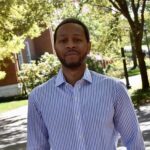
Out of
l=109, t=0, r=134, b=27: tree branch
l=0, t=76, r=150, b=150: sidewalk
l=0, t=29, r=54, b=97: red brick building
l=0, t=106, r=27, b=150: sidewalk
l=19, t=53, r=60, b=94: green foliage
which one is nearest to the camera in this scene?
l=0, t=76, r=150, b=150: sidewalk

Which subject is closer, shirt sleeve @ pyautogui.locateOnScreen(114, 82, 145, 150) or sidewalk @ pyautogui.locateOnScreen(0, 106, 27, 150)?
shirt sleeve @ pyautogui.locateOnScreen(114, 82, 145, 150)

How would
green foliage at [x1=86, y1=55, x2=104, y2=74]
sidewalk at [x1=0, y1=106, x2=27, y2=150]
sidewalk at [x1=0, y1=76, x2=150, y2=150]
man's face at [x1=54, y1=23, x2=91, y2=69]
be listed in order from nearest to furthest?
1. man's face at [x1=54, y1=23, x2=91, y2=69]
2. sidewalk at [x1=0, y1=76, x2=150, y2=150]
3. sidewalk at [x1=0, y1=106, x2=27, y2=150]
4. green foliage at [x1=86, y1=55, x2=104, y2=74]

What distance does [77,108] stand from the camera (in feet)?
11.0

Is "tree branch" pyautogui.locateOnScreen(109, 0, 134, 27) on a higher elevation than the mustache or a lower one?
higher

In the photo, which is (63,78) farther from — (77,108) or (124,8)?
(124,8)

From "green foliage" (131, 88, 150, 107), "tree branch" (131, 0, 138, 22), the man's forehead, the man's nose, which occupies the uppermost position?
"tree branch" (131, 0, 138, 22)

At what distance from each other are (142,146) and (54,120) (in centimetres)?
60

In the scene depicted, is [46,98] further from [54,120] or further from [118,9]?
[118,9]

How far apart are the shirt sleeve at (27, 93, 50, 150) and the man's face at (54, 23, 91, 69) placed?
0.35 meters

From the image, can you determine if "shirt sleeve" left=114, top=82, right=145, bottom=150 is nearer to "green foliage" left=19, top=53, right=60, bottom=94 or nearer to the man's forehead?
the man's forehead

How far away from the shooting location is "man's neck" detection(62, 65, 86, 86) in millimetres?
3504

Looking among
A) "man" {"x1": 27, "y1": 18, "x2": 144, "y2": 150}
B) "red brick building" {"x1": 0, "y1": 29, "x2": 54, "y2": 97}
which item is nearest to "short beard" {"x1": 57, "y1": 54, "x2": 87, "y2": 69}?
"man" {"x1": 27, "y1": 18, "x2": 144, "y2": 150}

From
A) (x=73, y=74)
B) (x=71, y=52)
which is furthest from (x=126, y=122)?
(x=71, y=52)

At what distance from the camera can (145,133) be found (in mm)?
13688
